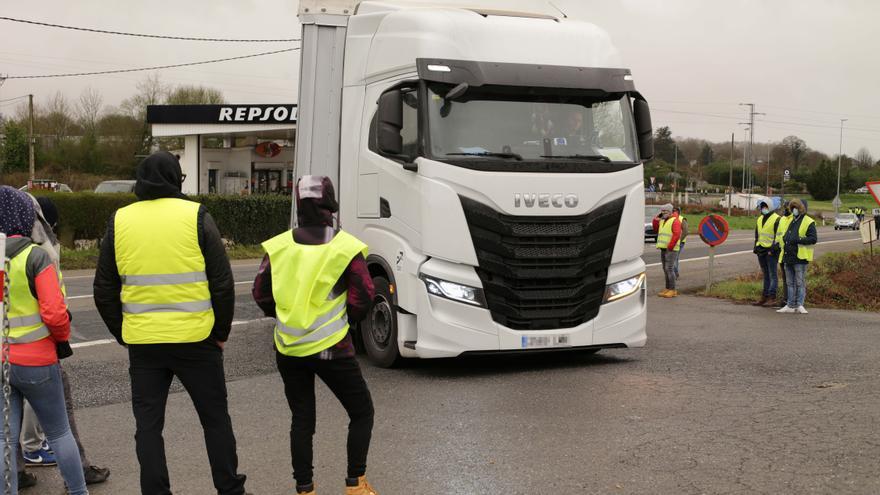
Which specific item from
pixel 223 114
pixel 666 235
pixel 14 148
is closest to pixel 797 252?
pixel 666 235

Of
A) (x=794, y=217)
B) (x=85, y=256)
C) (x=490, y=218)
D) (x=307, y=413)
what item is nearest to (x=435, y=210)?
(x=490, y=218)

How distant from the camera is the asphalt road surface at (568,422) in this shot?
555 cm

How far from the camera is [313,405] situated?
501cm

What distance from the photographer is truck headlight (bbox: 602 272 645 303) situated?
877 centimetres

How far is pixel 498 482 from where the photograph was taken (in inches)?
216

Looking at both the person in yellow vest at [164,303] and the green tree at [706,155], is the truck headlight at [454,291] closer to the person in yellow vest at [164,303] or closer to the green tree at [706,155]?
the person in yellow vest at [164,303]

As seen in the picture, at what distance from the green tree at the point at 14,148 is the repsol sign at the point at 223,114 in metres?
31.5

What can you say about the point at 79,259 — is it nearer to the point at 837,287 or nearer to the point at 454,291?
the point at 454,291

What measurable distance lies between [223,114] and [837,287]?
2758 centimetres

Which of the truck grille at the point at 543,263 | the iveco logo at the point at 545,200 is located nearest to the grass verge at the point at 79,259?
the truck grille at the point at 543,263

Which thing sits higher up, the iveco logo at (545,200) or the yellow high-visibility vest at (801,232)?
the iveco logo at (545,200)

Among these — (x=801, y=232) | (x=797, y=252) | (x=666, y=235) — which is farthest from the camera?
(x=666, y=235)

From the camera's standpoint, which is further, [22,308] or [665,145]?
[665,145]

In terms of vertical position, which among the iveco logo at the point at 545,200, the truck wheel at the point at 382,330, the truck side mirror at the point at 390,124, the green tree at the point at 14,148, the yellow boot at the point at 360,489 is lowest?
the yellow boot at the point at 360,489
